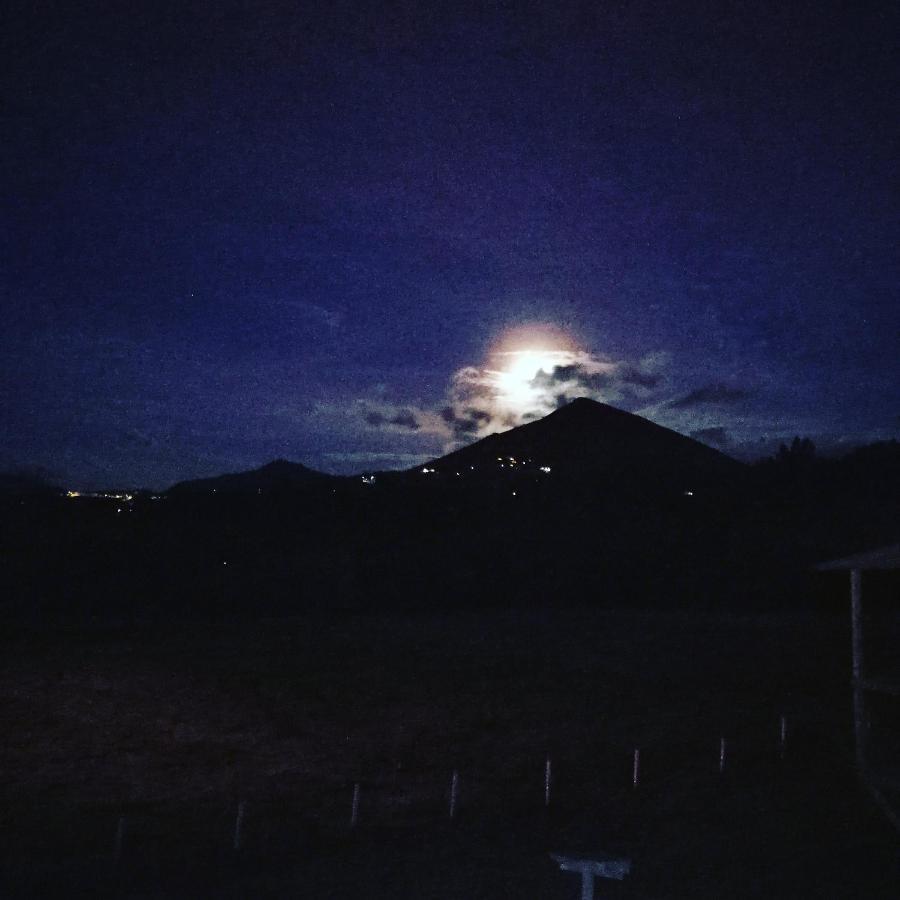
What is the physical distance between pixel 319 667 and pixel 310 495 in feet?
118

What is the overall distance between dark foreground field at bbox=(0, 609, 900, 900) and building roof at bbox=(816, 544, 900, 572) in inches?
134

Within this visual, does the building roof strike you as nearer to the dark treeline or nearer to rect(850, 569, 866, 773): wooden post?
rect(850, 569, 866, 773): wooden post

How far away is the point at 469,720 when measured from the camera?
19.4 metres

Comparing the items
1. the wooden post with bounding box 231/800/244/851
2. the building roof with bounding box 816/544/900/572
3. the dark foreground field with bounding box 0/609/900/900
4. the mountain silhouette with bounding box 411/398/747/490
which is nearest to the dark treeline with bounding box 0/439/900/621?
the mountain silhouette with bounding box 411/398/747/490

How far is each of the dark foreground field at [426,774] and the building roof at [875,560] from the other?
3.39 metres

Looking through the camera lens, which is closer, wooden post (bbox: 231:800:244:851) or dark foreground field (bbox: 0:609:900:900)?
dark foreground field (bbox: 0:609:900:900)

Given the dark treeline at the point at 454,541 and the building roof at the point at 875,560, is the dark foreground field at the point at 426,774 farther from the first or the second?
the dark treeline at the point at 454,541

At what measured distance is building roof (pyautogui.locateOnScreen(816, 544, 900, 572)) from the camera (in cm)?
1107

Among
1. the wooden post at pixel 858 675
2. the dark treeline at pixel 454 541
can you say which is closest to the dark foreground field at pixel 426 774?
the wooden post at pixel 858 675

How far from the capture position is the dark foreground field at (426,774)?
9898 millimetres

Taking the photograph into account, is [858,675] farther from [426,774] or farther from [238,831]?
[238,831]

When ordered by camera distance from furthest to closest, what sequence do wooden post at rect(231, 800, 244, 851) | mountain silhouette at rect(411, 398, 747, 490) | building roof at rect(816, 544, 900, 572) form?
1. mountain silhouette at rect(411, 398, 747, 490)
2. building roof at rect(816, 544, 900, 572)
3. wooden post at rect(231, 800, 244, 851)

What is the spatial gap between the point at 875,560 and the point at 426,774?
8.36 metres

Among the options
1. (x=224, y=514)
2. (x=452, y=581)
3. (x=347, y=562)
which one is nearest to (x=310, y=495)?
(x=224, y=514)
